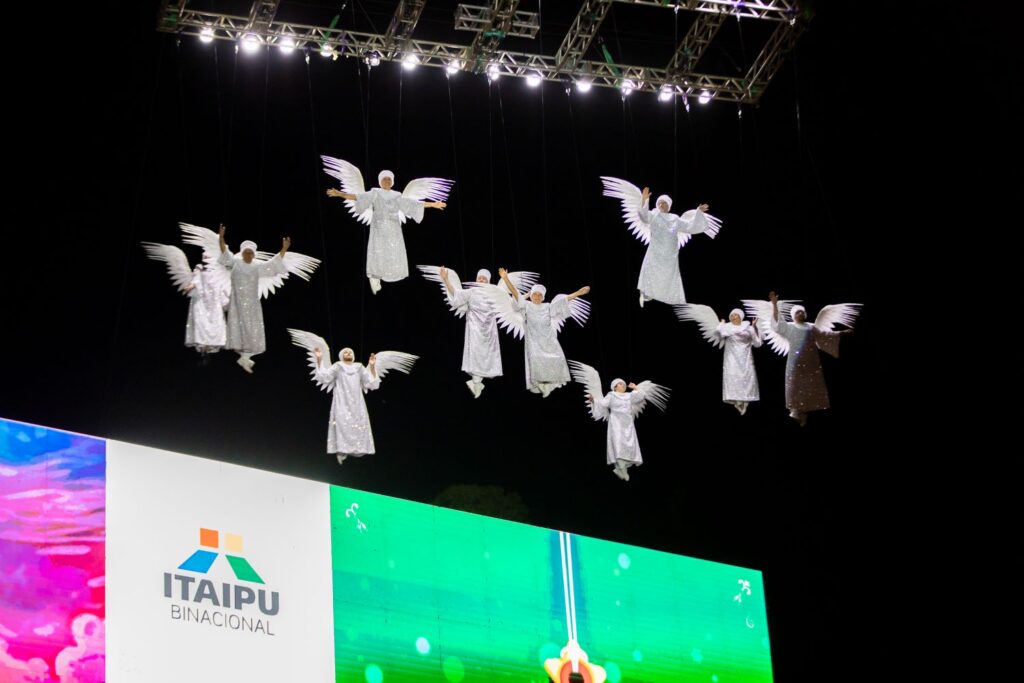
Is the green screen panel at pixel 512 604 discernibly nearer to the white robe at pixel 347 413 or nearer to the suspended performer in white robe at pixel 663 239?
the white robe at pixel 347 413

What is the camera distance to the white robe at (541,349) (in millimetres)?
12070

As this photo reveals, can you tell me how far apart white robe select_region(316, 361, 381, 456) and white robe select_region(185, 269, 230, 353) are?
0.96 meters

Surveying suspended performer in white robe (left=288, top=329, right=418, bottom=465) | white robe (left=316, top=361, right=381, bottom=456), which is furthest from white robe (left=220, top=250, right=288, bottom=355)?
white robe (left=316, top=361, right=381, bottom=456)

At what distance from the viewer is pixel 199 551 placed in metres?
9.60

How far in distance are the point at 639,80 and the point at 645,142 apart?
2.92 ft

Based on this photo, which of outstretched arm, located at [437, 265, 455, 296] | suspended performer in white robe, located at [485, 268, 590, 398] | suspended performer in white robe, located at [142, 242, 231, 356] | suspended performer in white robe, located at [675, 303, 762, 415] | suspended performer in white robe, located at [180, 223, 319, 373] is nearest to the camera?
suspended performer in white robe, located at [142, 242, 231, 356]

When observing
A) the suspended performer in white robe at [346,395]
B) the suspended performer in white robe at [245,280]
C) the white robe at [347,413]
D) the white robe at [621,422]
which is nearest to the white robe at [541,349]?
the white robe at [621,422]

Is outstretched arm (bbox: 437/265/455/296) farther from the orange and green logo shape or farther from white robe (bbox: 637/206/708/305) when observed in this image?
the orange and green logo shape

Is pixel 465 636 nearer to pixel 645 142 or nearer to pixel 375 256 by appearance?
pixel 375 256

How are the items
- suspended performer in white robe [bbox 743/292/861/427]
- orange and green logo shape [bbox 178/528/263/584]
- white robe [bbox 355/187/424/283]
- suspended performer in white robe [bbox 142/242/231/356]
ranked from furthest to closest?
suspended performer in white robe [bbox 743/292/861/427] → white robe [bbox 355/187/424/283] → suspended performer in white robe [bbox 142/242/231/356] → orange and green logo shape [bbox 178/528/263/584]

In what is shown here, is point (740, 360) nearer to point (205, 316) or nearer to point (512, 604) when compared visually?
point (512, 604)

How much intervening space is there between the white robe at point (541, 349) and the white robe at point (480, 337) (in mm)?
235

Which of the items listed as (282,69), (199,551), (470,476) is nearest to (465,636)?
(199,551)

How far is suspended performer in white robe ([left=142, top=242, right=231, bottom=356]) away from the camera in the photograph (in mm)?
10727
